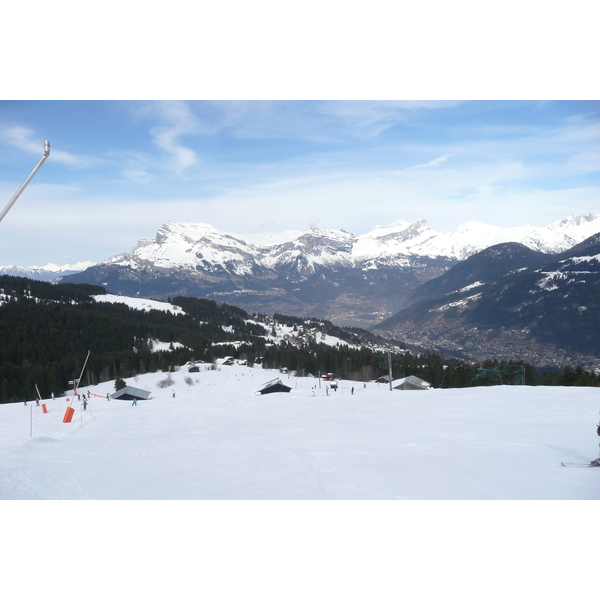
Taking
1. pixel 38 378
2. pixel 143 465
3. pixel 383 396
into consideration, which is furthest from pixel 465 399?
pixel 38 378

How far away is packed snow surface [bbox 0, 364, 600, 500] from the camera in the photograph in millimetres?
11055

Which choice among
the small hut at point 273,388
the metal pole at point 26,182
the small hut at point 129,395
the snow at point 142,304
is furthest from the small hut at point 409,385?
the snow at point 142,304

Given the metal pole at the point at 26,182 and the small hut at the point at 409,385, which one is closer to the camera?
the metal pole at the point at 26,182

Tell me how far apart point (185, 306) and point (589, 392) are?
18231 centimetres

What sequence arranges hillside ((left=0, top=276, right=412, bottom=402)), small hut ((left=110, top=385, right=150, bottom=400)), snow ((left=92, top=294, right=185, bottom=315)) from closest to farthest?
small hut ((left=110, top=385, right=150, bottom=400)) < hillside ((left=0, top=276, right=412, bottom=402)) < snow ((left=92, top=294, right=185, bottom=315))

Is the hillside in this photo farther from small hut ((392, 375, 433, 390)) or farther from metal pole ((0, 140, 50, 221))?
metal pole ((0, 140, 50, 221))

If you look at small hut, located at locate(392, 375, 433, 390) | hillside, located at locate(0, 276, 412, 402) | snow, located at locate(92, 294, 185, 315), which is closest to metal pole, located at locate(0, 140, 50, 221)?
A: small hut, located at locate(392, 375, 433, 390)

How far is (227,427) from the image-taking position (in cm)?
2006

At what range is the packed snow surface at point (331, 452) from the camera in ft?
36.3

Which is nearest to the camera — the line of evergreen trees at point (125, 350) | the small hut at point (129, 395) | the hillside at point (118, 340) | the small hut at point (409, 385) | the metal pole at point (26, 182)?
the metal pole at point (26, 182)

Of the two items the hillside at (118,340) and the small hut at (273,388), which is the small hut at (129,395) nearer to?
the small hut at (273,388)

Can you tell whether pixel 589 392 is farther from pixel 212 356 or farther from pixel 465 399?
pixel 212 356

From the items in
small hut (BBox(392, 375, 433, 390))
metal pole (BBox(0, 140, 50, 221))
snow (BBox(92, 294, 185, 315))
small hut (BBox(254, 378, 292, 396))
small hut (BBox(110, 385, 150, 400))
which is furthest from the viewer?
snow (BBox(92, 294, 185, 315))

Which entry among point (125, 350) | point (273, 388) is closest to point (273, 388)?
point (273, 388)
